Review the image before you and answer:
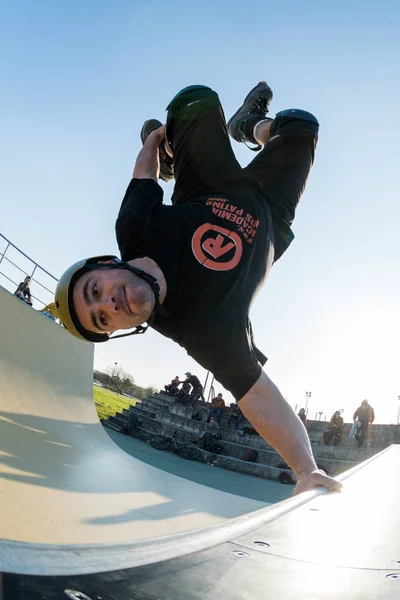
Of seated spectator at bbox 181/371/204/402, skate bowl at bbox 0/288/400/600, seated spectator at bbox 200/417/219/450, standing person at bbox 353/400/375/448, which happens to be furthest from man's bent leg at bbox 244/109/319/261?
seated spectator at bbox 181/371/204/402

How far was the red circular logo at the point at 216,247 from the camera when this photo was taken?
6.61 feet

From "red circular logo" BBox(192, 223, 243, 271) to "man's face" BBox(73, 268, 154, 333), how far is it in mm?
337

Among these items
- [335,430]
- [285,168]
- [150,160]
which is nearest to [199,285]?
[150,160]

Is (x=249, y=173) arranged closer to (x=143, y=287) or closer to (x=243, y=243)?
(x=243, y=243)

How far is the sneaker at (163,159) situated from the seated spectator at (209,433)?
8022 millimetres

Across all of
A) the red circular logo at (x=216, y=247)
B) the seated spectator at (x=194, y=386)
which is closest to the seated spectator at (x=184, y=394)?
the seated spectator at (x=194, y=386)

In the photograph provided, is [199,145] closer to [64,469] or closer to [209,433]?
[64,469]

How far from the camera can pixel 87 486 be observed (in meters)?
3.75

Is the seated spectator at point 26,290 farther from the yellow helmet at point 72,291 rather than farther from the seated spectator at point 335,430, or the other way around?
the yellow helmet at point 72,291

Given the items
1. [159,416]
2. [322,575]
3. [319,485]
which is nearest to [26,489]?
[319,485]

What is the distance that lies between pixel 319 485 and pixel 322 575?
122cm

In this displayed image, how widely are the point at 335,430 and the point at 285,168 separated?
9.63 m

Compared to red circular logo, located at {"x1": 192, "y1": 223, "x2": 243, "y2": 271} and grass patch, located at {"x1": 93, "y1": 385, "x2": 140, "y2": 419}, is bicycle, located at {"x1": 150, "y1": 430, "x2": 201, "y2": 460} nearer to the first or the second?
grass patch, located at {"x1": 93, "y1": 385, "x2": 140, "y2": 419}

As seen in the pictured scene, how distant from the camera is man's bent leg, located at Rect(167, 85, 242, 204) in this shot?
7.98 feet
